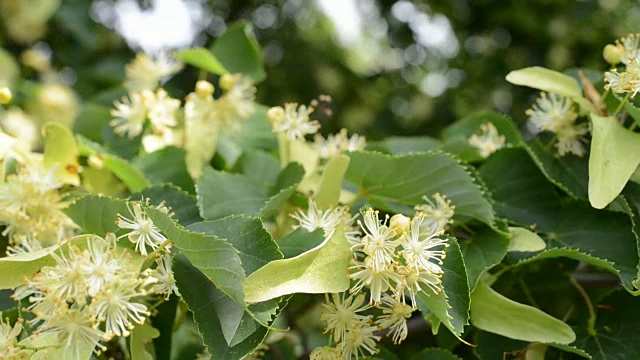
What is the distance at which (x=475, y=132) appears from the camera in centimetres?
133

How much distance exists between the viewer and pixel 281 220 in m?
1.04

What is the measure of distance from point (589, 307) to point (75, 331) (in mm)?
700

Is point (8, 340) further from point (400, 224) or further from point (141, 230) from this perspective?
point (400, 224)

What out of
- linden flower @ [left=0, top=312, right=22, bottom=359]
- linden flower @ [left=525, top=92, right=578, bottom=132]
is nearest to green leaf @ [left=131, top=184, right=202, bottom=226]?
linden flower @ [left=0, top=312, right=22, bottom=359]

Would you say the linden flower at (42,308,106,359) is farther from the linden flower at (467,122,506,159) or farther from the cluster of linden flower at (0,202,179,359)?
the linden flower at (467,122,506,159)

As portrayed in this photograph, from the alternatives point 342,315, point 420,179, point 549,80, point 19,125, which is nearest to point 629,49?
point 549,80

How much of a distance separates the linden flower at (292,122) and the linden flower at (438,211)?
250mm

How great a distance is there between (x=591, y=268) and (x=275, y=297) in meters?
0.64

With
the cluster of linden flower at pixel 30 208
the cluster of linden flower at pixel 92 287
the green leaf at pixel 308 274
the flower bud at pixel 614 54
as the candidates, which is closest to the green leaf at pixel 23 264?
the cluster of linden flower at pixel 92 287

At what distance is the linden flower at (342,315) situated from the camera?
2.71 feet

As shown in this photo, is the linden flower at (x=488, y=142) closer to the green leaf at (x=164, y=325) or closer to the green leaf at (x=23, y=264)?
the green leaf at (x=164, y=325)

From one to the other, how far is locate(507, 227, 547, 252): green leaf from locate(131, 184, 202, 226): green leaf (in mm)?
436

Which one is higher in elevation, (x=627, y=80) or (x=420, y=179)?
(x=627, y=80)

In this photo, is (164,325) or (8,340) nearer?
(8,340)
